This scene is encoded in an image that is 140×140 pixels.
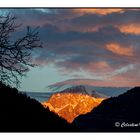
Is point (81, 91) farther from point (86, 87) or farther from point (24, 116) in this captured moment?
point (24, 116)

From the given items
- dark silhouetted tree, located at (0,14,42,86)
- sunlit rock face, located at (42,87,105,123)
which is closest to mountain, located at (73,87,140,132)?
sunlit rock face, located at (42,87,105,123)

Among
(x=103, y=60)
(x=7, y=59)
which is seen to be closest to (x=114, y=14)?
(x=103, y=60)

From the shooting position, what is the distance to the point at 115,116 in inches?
129

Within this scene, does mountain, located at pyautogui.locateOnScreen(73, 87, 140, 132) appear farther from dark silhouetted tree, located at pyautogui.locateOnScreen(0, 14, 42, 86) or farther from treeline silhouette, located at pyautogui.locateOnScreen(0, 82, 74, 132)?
dark silhouetted tree, located at pyautogui.locateOnScreen(0, 14, 42, 86)

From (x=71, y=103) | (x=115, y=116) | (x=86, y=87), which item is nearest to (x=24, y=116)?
(x=71, y=103)

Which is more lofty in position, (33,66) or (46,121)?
(33,66)

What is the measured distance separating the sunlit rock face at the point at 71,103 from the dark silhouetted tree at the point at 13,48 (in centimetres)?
27

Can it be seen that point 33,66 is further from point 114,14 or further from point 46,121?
point 114,14

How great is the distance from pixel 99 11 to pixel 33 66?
1.83 feet

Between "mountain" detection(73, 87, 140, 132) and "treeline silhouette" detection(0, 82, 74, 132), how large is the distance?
12cm

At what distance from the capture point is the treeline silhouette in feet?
10.6

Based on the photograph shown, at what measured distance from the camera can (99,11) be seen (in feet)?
10.8

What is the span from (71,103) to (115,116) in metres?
0.30

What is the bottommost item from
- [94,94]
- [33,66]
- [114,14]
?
[94,94]
